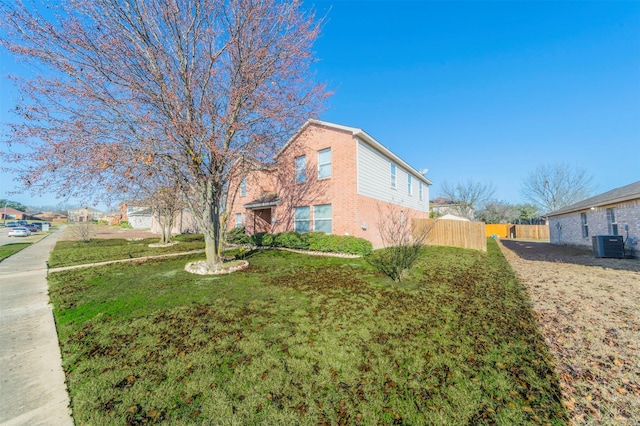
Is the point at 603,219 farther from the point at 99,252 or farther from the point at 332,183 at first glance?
the point at 99,252

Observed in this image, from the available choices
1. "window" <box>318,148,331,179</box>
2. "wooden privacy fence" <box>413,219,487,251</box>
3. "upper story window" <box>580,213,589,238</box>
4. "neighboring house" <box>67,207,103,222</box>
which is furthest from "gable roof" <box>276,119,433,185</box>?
"upper story window" <box>580,213,589,238</box>

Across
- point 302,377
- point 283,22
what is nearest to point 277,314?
point 302,377

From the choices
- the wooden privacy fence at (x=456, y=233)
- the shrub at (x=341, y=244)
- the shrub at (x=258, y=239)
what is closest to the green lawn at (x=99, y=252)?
the shrub at (x=258, y=239)

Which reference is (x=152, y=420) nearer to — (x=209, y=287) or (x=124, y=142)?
(x=209, y=287)

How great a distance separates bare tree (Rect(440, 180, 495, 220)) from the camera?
3738 cm

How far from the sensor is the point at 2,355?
11.7ft

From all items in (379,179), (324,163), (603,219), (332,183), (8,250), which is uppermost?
(324,163)

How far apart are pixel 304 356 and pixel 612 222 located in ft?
63.8

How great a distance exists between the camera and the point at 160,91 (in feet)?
24.8

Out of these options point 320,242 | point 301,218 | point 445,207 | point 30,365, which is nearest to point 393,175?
point 301,218

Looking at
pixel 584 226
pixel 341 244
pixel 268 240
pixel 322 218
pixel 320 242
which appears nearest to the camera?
pixel 341 244

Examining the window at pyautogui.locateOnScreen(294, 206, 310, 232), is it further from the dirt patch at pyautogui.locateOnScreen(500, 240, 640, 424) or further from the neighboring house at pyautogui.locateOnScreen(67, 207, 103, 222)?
the neighboring house at pyautogui.locateOnScreen(67, 207, 103, 222)

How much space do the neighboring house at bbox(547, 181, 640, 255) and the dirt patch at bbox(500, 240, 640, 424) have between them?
6.72 m

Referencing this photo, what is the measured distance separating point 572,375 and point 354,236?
9.43m
